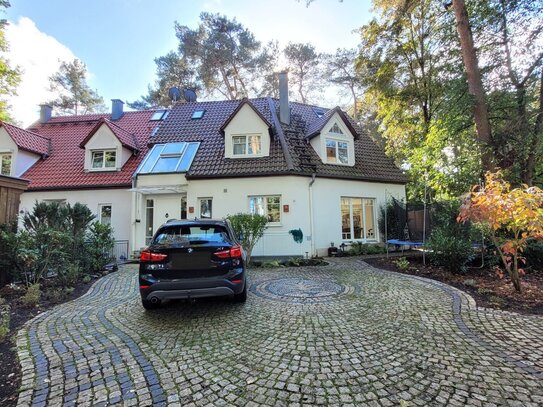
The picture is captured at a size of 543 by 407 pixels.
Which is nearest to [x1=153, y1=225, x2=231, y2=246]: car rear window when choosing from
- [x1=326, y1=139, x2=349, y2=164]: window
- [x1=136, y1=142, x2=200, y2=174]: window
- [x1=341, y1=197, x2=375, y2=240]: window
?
[x1=136, y1=142, x2=200, y2=174]: window

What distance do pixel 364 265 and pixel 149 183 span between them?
10.1m

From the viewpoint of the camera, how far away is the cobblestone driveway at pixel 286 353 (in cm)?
261

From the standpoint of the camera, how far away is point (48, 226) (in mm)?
7305

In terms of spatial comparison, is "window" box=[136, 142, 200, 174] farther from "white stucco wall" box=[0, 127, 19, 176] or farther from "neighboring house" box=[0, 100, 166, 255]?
"white stucco wall" box=[0, 127, 19, 176]

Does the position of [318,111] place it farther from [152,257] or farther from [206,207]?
[152,257]

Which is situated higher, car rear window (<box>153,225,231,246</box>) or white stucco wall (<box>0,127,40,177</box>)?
white stucco wall (<box>0,127,40,177</box>)

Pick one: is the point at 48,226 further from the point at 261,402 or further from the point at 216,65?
the point at 216,65

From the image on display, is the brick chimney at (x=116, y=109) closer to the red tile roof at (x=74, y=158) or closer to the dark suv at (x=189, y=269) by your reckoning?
the red tile roof at (x=74, y=158)

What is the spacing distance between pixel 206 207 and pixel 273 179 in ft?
11.2

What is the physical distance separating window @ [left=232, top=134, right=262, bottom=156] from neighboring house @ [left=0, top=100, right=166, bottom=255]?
5.55 metres

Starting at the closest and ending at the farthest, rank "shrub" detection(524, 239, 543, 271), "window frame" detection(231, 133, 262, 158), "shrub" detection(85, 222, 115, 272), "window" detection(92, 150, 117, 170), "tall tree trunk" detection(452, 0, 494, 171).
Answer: "shrub" detection(524, 239, 543, 271), "shrub" detection(85, 222, 115, 272), "tall tree trunk" detection(452, 0, 494, 171), "window frame" detection(231, 133, 262, 158), "window" detection(92, 150, 117, 170)

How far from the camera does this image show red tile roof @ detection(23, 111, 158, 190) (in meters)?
13.8

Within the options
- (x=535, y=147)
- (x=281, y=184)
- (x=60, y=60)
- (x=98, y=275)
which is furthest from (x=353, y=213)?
(x=60, y=60)

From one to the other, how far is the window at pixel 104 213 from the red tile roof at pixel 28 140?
5.94 m
